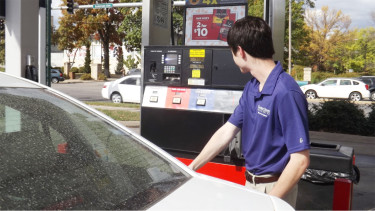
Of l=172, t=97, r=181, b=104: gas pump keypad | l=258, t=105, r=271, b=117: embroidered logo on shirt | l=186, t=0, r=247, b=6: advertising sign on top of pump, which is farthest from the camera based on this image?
l=186, t=0, r=247, b=6: advertising sign on top of pump

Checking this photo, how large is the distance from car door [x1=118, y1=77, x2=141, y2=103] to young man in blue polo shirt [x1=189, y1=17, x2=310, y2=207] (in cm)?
1588

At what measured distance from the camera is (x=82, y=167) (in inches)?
71.2

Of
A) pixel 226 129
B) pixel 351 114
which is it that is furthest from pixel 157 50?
pixel 351 114

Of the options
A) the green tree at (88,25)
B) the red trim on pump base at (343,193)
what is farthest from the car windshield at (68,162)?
the green tree at (88,25)

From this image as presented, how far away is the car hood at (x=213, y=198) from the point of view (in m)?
1.61

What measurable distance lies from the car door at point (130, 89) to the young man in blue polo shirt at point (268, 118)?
15.9 meters

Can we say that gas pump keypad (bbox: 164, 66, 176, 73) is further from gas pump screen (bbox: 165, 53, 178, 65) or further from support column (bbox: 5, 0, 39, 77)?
support column (bbox: 5, 0, 39, 77)

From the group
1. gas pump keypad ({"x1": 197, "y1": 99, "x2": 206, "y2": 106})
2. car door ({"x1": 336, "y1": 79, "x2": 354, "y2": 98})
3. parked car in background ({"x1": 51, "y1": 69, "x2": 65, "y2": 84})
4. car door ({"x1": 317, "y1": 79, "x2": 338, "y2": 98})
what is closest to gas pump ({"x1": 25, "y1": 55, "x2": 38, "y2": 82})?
gas pump keypad ({"x1": 197, "y1": 99, "x2": 206, "y2": 106})

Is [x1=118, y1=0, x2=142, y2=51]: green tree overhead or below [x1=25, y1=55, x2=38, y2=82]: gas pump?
overhead

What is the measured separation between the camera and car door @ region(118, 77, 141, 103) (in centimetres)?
1825

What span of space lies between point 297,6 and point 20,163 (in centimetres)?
3745

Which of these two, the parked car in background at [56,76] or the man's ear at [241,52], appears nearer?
the man's ear at [241,52]

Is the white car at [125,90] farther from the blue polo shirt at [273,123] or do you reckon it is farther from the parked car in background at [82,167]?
the parked car in background at [82,167]

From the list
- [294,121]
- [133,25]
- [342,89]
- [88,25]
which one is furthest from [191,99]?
[88,25]
